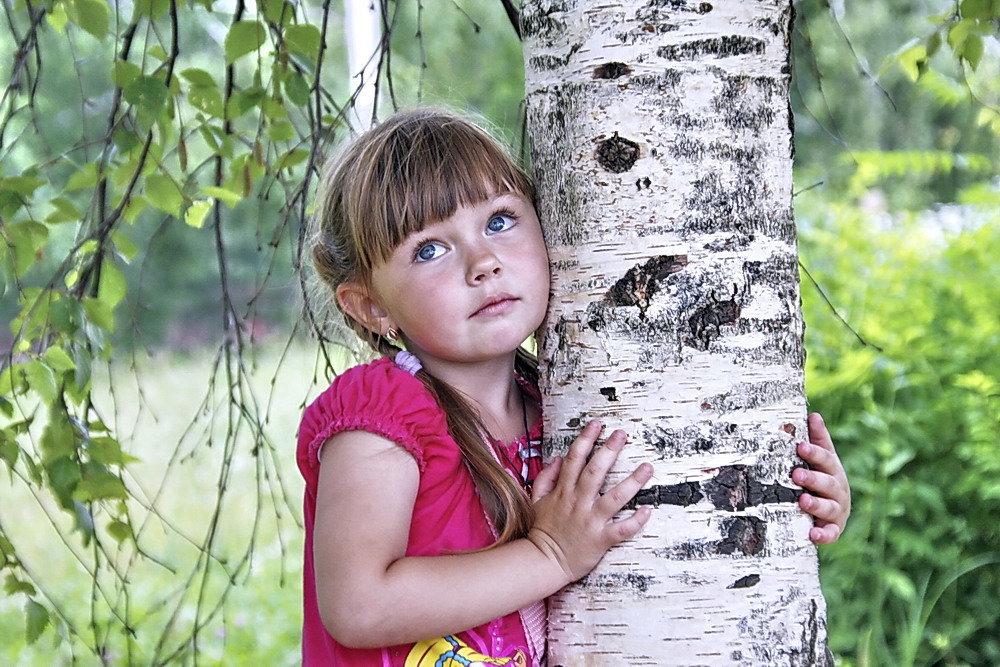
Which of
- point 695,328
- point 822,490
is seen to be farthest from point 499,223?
point 822,490

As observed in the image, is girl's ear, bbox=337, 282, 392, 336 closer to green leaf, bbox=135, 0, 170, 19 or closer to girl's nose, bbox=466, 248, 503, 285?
girl's nose, bbox=466, 248, 503, 285

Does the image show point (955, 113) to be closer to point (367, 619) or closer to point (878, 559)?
point (878, 559)

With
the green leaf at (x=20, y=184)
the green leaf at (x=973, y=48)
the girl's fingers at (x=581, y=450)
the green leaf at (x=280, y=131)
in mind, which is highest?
the green leaf at (x=280, y=131)

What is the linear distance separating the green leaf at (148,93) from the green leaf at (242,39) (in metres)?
0.17

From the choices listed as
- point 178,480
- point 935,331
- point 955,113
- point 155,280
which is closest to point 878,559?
point 935,331

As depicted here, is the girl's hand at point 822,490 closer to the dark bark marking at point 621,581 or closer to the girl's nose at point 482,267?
the dark bark marking at point 621,581

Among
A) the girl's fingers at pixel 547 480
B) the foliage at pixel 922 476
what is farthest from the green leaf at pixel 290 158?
the foliage at pixel 922 476

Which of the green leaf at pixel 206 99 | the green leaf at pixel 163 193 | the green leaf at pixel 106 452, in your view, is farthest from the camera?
the green leaf at pixel 206 99

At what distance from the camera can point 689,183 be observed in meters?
1.27

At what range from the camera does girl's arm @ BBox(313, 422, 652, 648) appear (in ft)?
4.26

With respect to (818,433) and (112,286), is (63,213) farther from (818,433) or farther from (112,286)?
(818,433)

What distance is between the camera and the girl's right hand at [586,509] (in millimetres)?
1272

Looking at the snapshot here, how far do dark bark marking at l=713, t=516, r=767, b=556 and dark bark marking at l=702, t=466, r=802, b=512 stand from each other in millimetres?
15

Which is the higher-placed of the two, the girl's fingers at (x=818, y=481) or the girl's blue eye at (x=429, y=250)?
the girl's blue eye at (x=429, y=250)
